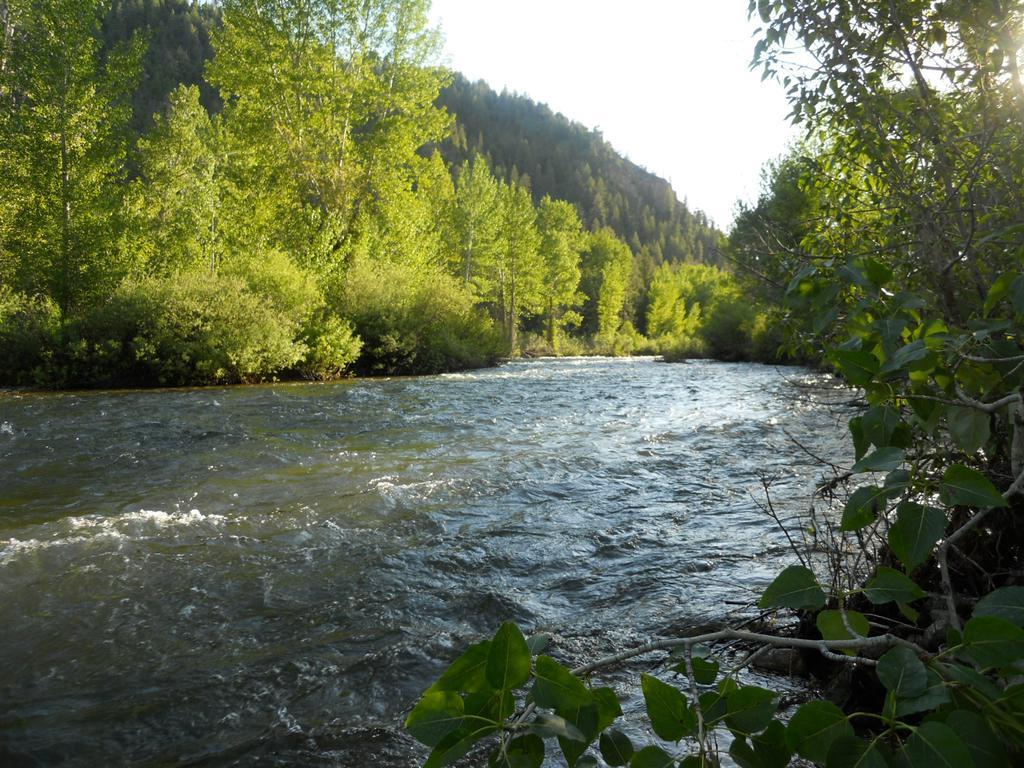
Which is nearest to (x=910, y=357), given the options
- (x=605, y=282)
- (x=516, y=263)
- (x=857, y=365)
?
(x=857, y=365)

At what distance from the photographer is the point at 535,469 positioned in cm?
786

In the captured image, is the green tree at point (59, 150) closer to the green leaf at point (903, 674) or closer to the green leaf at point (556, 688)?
the green leaf at point (556, 688)

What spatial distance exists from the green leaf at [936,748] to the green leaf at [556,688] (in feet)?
1.21

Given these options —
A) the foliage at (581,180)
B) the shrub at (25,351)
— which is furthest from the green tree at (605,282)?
the shrub at (25,351)

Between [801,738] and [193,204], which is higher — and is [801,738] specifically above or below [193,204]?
below

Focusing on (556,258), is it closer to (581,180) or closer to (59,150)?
(59,150)

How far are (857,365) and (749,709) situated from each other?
2.10 ft

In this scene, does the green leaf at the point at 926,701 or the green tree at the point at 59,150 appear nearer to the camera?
the green leaf at the point at 926,701

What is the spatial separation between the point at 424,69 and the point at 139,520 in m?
25.6

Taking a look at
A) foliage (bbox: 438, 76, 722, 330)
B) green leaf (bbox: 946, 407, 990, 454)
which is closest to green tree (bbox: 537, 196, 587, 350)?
green leaf (bbox: 946, 407, 990, 454)

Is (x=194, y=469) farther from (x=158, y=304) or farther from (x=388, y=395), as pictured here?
(x=158, y=304)

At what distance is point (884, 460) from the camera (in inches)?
43.8

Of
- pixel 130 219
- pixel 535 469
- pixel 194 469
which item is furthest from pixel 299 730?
pixel 130 219

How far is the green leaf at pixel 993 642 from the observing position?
844 mm
